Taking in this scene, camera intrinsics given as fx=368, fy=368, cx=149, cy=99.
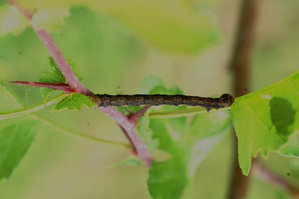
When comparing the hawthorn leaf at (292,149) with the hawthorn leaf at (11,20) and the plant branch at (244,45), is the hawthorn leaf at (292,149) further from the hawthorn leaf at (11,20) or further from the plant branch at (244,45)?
the plant branch at (244,45)

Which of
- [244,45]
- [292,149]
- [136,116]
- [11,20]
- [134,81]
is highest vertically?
[134,81]

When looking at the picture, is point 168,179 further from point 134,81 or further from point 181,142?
point 134,81

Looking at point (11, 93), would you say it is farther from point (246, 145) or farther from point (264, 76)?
point (264, 76)

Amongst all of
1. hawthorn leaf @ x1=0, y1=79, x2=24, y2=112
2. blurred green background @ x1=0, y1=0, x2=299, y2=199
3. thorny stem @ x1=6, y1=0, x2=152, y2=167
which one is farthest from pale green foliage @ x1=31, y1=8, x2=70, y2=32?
blurred green background @ x1=0, y1=0, x2=299, y2=199

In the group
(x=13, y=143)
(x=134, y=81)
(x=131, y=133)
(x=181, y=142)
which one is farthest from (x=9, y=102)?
(x=134, y=81)

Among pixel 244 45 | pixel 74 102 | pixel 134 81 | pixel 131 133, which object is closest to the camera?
pixel 74 102

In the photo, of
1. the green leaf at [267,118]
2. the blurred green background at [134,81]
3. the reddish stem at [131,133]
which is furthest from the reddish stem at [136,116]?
the blurred green background at [134,81]
